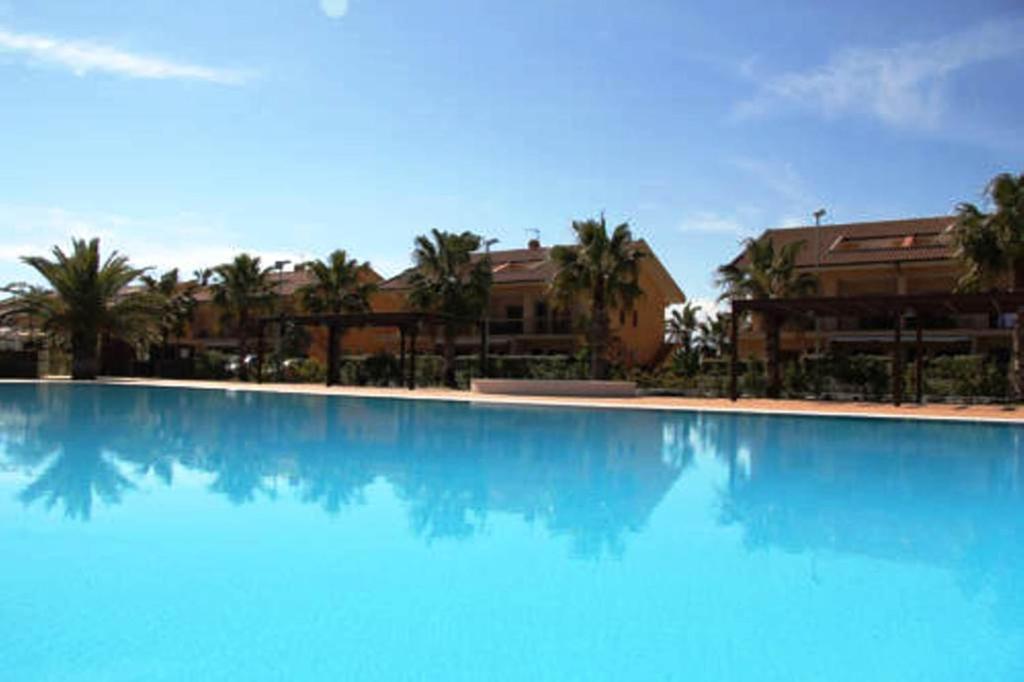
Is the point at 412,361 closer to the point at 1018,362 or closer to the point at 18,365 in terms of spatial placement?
the point at 1018,362

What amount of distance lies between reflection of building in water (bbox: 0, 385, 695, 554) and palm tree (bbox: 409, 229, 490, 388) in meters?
9.75

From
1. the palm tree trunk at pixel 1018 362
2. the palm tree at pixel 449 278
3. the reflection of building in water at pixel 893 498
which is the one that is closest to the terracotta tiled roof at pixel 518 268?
the palm tree at pixel 449 278

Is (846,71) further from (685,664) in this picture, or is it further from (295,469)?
(685,664)

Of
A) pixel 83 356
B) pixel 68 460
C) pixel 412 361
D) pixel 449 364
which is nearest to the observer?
pixel 68 460

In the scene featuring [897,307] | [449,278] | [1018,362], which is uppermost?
[449,278]

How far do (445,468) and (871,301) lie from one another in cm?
1757

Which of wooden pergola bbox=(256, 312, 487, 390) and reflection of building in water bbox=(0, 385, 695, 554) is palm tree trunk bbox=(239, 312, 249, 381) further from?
reflection of building in water bbox=(0, 385, 695, 554)

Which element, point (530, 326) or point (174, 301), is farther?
point (174, 301)

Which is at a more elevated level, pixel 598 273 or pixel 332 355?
pixel 598 273

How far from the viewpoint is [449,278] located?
35625mm

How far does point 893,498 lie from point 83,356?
40217 mm

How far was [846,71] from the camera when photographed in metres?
18.3

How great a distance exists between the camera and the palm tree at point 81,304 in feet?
135

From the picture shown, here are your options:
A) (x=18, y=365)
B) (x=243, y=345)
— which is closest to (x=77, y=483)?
(x=243, y=345)
